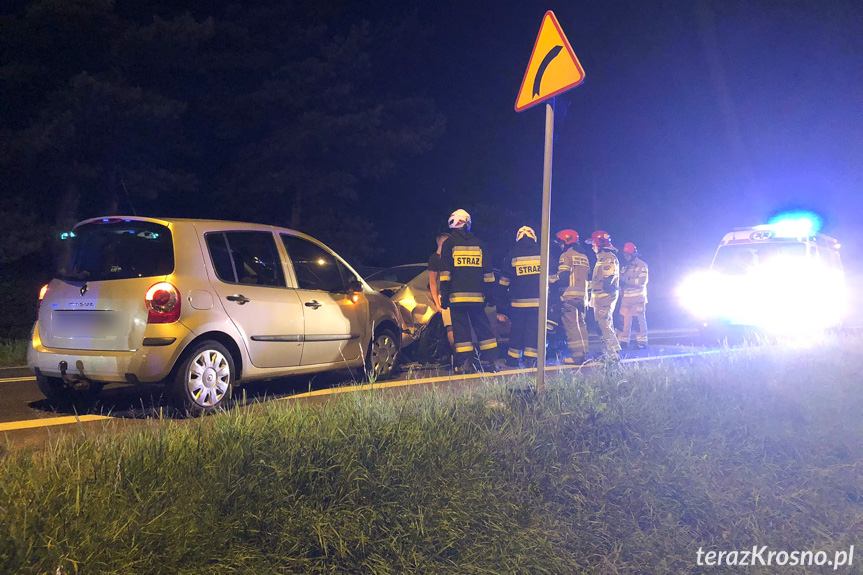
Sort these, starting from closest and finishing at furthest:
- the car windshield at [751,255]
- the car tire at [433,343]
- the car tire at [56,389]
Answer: the car tire at [56,389] < the car tire at [433,343] < the car windshield at [751,255]

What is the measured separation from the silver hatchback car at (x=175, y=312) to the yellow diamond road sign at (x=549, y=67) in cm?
259

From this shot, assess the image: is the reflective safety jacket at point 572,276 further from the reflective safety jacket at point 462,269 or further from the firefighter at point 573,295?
the reflective safety jacket at point 462,269

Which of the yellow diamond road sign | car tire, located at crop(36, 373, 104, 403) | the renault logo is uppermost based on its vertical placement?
the yellow diamond road sign

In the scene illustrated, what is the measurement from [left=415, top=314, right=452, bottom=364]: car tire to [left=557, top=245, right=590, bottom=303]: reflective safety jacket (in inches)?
71.3

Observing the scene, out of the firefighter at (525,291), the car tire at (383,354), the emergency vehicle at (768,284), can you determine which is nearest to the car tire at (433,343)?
the firefighter at (525,291)

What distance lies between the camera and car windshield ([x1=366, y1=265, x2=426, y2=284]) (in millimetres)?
9664

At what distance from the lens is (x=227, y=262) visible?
5.84m

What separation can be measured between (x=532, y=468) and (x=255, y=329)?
115 inches

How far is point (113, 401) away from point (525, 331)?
4898 millimetres

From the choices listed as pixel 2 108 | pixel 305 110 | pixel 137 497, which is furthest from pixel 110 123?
pixel 137 497

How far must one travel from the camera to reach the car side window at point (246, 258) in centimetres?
575

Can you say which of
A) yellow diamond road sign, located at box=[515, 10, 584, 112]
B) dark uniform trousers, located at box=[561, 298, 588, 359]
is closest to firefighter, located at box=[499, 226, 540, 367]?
dark uniform trousers, located at box=[561, 298, 588, 359]
